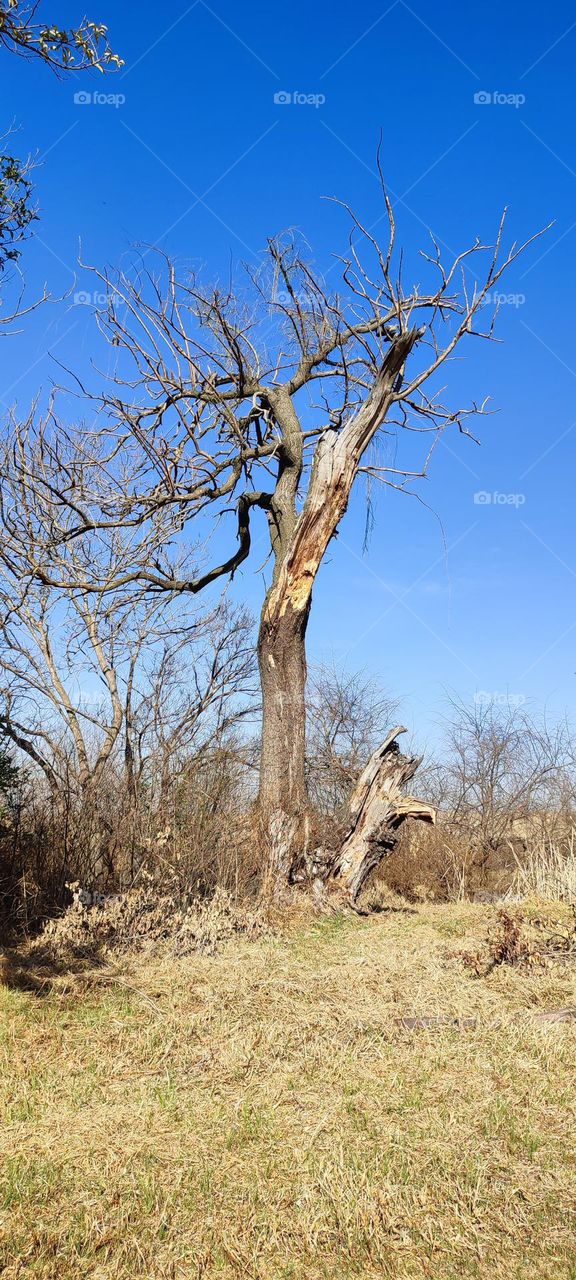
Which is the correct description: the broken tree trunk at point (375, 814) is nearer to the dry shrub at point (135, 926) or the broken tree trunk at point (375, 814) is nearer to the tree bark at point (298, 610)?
the tree bark at point (298, 610)

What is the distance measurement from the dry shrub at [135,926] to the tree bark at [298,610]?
2299mm

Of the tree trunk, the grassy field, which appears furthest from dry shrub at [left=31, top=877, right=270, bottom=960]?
the tree trunk

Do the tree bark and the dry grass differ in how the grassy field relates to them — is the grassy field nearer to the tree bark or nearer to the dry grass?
the dry grass

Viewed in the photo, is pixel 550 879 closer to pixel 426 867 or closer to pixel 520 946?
pixel 426 867

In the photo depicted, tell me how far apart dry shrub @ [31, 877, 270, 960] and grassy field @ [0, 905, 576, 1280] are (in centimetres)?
75

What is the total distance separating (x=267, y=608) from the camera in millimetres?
11289

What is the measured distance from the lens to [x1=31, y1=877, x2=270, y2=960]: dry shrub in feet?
25.4

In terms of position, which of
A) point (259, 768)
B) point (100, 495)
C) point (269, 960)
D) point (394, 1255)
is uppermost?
point (100, 495)

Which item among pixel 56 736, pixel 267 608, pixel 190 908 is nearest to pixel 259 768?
pixel 267 608

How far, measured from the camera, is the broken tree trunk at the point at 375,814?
1076 cm

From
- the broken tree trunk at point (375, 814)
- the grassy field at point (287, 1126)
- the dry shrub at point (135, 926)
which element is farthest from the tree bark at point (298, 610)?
the grassy field at point (287, 1126)

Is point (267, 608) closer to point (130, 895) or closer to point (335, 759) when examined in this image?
point (335, 759)

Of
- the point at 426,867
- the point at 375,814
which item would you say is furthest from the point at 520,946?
the point at 426,867

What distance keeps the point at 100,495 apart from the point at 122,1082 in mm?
6633
